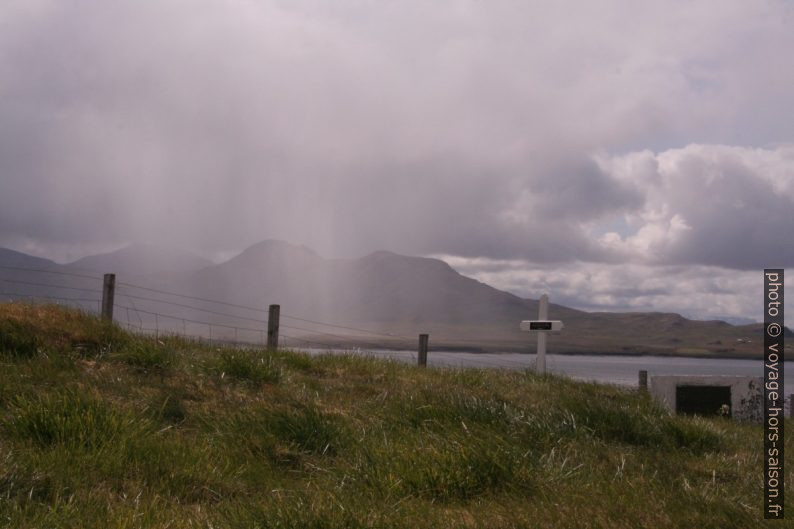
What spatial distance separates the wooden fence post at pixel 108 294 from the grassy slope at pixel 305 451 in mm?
2847

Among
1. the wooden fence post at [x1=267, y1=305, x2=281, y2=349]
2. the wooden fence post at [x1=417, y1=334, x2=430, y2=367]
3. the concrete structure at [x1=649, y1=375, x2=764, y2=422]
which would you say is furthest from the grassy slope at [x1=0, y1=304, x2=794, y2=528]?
the wooden fence post at [x1=417, y1=334, x2=430, y2=367]

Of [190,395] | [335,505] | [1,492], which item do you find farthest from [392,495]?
[190,395]

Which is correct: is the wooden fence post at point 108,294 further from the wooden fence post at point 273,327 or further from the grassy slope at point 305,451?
the grassy slope at point 305,451

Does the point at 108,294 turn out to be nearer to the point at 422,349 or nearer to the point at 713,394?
the point at 422,349

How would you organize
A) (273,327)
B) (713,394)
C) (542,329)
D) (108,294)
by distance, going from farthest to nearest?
(542,329) → (273,327) → (713,394) → (108,294)

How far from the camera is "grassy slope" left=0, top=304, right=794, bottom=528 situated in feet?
16.8

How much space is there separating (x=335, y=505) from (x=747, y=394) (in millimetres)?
11151

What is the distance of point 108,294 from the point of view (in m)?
14.0

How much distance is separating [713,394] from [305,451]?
384 inches

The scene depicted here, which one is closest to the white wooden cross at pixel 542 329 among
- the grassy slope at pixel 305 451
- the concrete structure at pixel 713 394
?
the concrete structure at pixel 713 394

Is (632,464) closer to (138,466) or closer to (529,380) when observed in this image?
(138,466)

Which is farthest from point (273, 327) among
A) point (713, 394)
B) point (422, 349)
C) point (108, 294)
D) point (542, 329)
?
point (713, 394)

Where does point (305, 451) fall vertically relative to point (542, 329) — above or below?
below

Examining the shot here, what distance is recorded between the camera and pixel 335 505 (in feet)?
16.6
